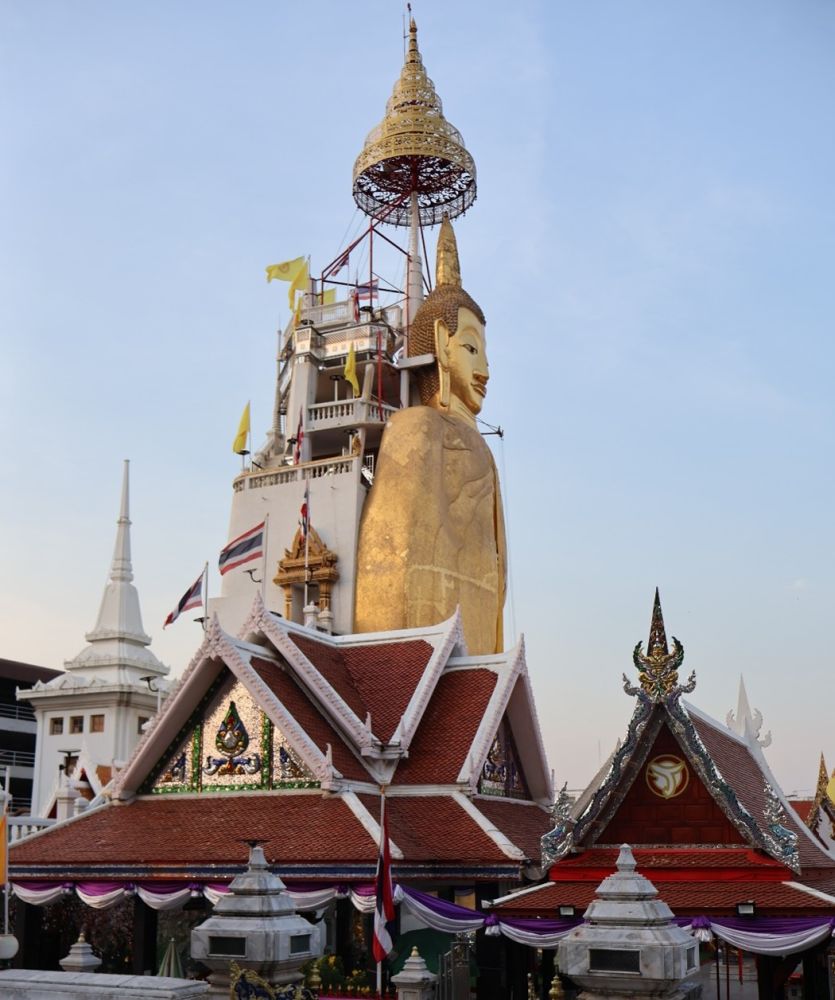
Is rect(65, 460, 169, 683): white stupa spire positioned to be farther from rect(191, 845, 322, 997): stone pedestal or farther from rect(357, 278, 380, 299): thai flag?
rect(191, 845, 322, 997): stone pedestal

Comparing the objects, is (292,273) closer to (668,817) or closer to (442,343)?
(442,343)

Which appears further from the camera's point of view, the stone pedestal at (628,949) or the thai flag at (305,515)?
the thai flag at (305,515)

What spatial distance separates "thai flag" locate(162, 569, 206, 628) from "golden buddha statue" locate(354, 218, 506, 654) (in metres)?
5.22

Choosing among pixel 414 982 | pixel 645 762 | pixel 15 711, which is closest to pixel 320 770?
pixel 414 982

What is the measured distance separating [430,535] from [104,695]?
15.1 m

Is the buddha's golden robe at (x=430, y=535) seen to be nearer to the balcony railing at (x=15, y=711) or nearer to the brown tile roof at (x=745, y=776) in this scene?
the brown tile roof at (x=745, y=776)

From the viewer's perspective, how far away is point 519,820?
2086 cm

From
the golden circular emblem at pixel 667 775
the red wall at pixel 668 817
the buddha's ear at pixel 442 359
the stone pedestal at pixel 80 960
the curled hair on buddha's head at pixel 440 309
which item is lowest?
the stone pedestal at pixel 80 960

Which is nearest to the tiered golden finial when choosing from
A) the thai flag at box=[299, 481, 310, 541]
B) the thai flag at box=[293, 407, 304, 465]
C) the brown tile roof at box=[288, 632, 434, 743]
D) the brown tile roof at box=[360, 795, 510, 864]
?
the thai flag at box=[293, 407, 304, 465]

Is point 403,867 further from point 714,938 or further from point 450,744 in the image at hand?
point 714,938

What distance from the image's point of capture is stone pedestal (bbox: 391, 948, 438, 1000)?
15312 mm

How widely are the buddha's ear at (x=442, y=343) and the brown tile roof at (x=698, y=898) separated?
21084 mm

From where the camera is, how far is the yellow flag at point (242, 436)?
1442 inches

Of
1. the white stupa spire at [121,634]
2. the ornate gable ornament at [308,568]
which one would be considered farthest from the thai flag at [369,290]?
the white stupa spire at [121,634]
